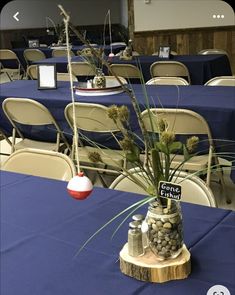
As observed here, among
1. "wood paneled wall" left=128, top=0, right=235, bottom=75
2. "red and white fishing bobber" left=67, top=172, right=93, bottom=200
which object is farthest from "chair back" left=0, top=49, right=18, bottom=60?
"red and white fishing bobber" left=67, top=172, right=93, bottom=200

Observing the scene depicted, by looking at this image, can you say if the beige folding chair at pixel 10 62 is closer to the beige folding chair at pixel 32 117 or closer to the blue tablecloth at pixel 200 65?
the blue tablecloth at pixel 200 65

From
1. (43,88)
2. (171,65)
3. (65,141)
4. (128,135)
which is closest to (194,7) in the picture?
(171,65)

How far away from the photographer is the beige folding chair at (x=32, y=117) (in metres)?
3.22

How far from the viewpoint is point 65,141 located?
3348mm

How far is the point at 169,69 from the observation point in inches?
200

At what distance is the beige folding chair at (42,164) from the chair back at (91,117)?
2.50 ft

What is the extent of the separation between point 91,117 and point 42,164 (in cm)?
93

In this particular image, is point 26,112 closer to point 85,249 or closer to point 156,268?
point 85,249

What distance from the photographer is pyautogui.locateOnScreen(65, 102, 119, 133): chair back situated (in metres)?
2.92

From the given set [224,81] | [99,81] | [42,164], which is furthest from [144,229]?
[224,81]

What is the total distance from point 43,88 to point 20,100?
591 mm

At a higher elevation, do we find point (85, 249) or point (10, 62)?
point (85, 249)

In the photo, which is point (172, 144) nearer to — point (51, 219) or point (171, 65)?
point (51, 219)

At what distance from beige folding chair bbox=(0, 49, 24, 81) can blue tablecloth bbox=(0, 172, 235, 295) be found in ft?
21.6
